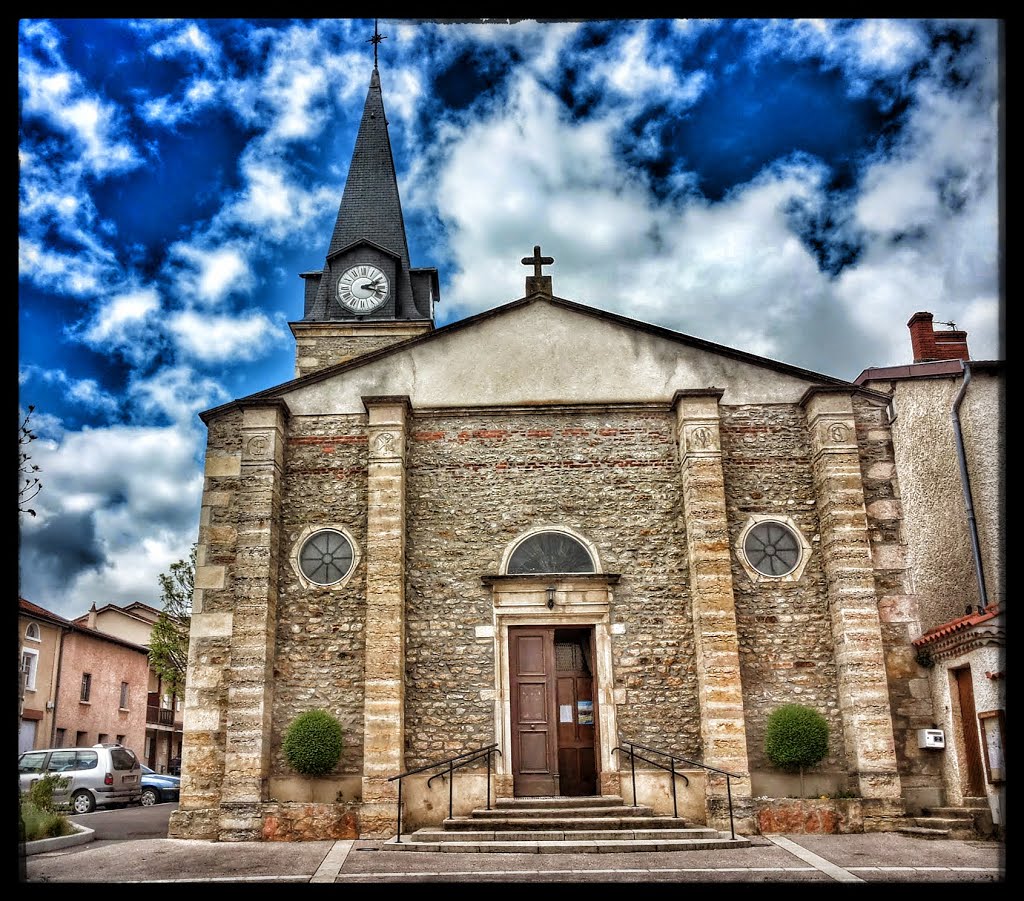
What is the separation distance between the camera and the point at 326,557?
13.8 meters

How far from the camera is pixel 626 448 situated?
1428 cm

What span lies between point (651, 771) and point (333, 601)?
16.7 ft

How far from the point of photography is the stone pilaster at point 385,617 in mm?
12125

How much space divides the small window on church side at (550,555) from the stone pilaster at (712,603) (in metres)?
1.60

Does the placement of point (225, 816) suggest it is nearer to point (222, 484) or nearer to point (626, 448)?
point (222, 484)

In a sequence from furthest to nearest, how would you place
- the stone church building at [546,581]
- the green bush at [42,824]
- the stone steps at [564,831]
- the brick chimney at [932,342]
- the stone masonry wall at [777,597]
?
the brick chimney at [932,342], the stone masonry wall at [777,597], the stone church building at [546,581], the green bush at [42,824], the stone steps at [564,831]

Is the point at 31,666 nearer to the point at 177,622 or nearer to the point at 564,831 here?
the point at 177,622

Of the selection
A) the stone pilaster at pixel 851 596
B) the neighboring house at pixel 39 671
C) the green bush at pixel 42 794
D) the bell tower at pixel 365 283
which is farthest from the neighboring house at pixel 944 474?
the neighboring house at pixel 39 671

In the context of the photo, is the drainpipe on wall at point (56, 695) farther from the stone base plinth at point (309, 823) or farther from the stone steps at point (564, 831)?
the stone steps at point (564, 831)

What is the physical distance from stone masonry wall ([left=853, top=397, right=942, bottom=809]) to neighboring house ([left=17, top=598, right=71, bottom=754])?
895 inches

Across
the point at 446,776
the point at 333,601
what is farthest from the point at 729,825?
the point at 333,601

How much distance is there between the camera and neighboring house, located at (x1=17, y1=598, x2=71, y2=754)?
86.0ft

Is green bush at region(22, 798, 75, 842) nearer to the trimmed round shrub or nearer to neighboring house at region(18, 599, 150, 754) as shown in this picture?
the trimmed round shrub

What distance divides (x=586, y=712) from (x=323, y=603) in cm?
414
